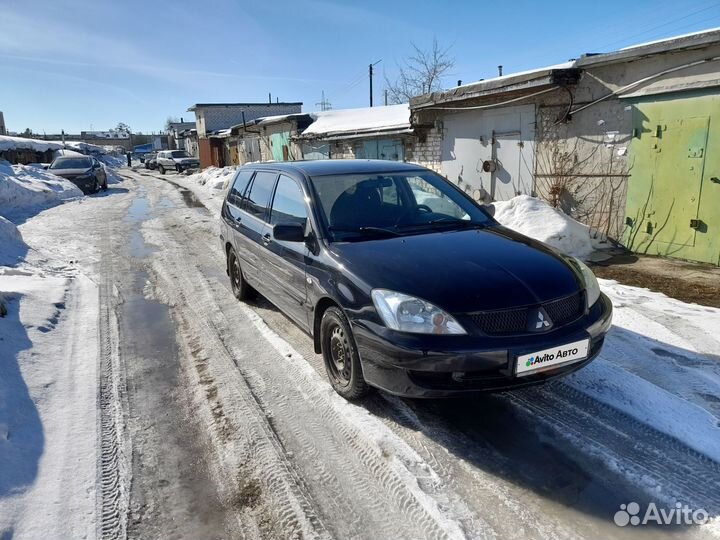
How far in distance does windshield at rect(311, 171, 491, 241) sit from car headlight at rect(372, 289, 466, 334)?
2.87 feet

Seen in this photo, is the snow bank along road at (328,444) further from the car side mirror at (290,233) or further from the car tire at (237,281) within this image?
the car side mirror at (290,233)

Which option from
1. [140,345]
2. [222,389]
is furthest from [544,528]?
[140,345]

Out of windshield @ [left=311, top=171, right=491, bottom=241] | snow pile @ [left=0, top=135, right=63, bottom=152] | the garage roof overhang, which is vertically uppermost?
snow pile @ [left=0, top=135, right=63, bottom=152]

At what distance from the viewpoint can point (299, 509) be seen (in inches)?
99.3


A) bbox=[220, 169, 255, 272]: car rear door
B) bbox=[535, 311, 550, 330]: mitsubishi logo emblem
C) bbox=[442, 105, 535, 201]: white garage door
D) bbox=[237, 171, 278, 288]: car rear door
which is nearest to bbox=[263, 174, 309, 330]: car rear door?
bbox=[237, 171, 278, 288]: car rear door

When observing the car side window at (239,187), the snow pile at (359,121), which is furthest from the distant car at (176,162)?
the car side window at (239,187)

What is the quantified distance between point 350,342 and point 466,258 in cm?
96

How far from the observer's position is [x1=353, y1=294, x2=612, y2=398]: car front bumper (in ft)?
9.07

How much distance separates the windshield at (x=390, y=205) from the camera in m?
3.85

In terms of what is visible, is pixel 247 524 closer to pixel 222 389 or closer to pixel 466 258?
pixel 222 389

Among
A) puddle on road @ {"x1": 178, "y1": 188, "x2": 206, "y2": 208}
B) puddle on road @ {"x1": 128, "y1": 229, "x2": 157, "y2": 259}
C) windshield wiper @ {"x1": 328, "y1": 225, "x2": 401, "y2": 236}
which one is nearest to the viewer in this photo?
windshield wiper @ {"x1": 328, "y1": 225, "x2": 401, "y2": 236}

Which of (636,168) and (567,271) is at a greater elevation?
(636,168)

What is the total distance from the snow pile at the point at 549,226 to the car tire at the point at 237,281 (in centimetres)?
452

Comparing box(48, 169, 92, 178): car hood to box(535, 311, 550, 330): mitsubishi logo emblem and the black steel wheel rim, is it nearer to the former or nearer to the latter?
the black steel wheel rim
